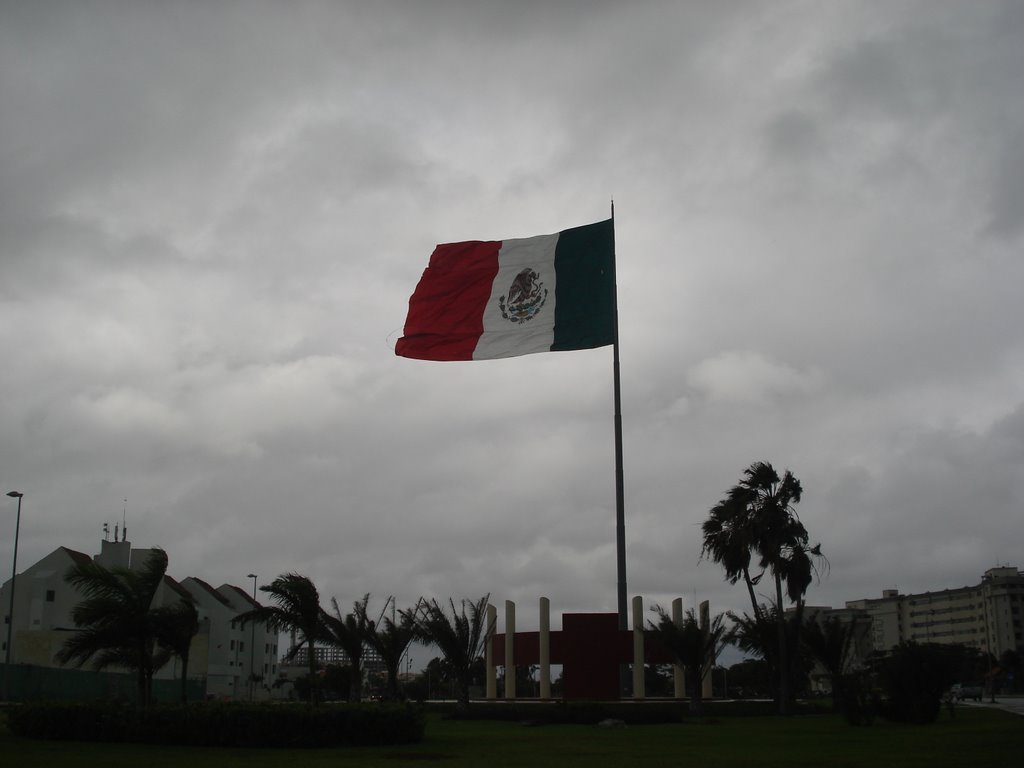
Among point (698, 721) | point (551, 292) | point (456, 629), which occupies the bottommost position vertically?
point (698, 721)

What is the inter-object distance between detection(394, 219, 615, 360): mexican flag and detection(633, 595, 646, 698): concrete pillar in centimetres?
1458

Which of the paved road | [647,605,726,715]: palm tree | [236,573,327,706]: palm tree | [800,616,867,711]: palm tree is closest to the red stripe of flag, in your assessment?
[236,573,327,706]: palm tree

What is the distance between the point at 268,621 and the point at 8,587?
214ft

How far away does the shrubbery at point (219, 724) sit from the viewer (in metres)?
21.8

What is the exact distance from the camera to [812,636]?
147 feet

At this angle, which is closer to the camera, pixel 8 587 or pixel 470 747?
pixel 470 747

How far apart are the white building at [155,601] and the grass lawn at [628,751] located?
4274 cm

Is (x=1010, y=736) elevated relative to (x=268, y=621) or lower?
lower

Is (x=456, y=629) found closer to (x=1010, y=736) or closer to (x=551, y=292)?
(x=551, y=292)

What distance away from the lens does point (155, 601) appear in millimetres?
72375

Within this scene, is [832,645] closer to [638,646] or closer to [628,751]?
[638,646]

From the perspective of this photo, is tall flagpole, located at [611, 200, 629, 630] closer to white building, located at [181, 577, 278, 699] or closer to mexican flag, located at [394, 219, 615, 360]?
mexican flag, located at [394, 219, 615, 360]

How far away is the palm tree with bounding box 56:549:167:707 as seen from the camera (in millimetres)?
25656

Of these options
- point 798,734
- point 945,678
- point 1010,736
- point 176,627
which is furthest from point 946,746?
point 176,627
